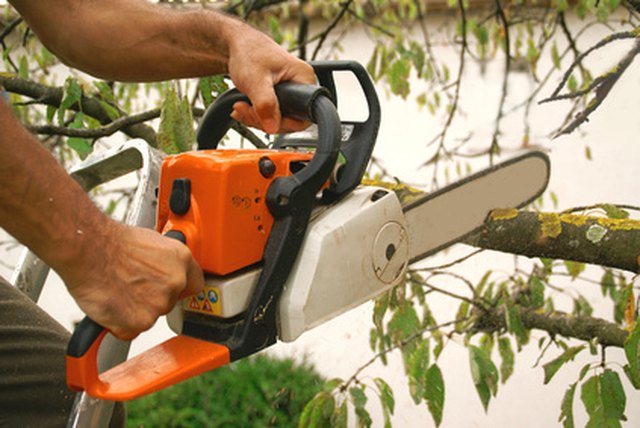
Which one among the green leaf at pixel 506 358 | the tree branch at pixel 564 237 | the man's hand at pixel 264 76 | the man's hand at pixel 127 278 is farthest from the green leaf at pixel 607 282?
the man's hand at pixel 127 278

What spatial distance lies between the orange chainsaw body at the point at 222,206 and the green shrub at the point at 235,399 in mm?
2039

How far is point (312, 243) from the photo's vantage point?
0.97m

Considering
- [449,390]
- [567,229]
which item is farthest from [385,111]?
[567,229]

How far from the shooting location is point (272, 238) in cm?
97

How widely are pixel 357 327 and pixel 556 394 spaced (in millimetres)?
943

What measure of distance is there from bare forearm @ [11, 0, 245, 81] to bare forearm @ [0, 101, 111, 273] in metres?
0.48

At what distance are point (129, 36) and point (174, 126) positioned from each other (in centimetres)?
24

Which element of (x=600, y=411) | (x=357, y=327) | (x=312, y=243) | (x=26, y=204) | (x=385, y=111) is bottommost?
(x=357, y=327)

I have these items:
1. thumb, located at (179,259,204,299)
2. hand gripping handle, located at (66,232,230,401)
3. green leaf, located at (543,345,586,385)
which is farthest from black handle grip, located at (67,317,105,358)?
green leaf, located at (543,345,586,385)

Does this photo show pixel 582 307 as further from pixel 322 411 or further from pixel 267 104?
pixel 267 104

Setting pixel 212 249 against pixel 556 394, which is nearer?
pixel 212 249

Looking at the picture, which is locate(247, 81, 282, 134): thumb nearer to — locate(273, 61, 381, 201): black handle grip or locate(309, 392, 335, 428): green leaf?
locate(273, 61, 381, 201): black handle grip

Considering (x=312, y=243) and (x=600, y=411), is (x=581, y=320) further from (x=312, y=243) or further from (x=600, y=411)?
(x=312, y=243)

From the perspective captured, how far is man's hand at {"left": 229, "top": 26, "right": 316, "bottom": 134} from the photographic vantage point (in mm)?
1050
